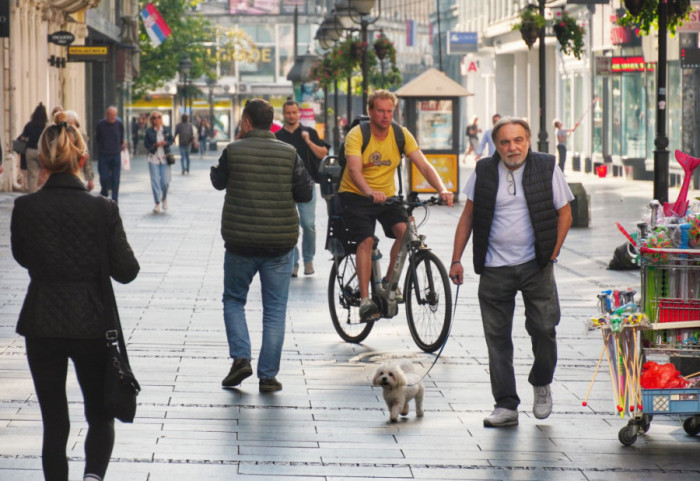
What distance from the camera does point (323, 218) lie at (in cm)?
2469

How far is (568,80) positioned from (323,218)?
28800 mm

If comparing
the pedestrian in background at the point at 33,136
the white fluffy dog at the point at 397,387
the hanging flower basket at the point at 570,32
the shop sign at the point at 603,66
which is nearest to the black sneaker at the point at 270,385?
the white fluffy dog at the point at 397,387

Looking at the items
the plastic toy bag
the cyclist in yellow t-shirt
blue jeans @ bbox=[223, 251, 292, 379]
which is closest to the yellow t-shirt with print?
the cyclist in yellow t-shirt

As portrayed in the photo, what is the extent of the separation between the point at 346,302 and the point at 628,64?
92.0 feet

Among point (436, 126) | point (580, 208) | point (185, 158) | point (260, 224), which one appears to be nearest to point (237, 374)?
point (260, 224)

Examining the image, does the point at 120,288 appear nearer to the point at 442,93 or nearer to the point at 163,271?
the point at 163,271

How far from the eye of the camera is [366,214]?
10.6m

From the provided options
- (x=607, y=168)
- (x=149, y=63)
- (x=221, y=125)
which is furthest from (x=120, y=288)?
(x=221, y=125)

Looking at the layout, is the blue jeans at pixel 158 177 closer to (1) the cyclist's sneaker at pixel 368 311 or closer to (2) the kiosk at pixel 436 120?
(2) the kiosk at pixel 436 120

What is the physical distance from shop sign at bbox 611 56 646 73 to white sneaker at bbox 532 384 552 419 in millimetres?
30509

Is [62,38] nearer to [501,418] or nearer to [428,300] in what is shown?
[428,300]

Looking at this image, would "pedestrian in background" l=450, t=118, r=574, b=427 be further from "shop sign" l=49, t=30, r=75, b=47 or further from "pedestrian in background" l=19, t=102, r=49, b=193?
"shop sign" l=49, t=30, r=75, b=47

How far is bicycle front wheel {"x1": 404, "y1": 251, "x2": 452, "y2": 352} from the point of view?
10172 millimetres

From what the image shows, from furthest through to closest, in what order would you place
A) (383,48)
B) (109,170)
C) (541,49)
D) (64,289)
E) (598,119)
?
(598,119) < (383,48) < (109,170) < (541,49) < (64,289)
